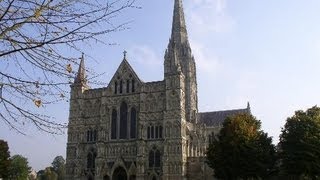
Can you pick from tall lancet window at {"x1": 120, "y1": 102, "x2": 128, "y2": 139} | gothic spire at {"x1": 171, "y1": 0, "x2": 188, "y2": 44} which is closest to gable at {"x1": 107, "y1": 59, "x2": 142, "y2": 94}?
tall lancet window at {"x1": 120, "y1": 102, "x2": 128, "y2": 139}

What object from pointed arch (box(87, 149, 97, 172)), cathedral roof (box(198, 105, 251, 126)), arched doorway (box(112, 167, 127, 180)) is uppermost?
cathedral roof (box(198, 105, 251, 126))

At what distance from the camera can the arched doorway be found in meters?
50.9

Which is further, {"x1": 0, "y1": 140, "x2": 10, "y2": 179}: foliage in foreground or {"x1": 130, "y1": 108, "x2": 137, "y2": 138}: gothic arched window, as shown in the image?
{"x1": 0, "y1": 140, "x2": 10, "y2": 179}: foliage in foreground

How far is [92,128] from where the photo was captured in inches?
2147

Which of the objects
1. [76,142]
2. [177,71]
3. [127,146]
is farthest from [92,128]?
[177,71]

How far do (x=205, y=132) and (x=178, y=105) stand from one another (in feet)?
65.0

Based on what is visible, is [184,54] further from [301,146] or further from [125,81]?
[301,146]

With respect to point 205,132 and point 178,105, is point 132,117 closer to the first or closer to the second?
point 178,105

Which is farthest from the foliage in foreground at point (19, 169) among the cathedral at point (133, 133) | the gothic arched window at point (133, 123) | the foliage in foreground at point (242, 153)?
the foliage in foreground at point (242, 153)

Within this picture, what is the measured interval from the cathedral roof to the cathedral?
16.8m

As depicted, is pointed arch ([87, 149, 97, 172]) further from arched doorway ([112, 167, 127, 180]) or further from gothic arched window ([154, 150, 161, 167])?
gothic arched window ([154, 150, 161, 167])

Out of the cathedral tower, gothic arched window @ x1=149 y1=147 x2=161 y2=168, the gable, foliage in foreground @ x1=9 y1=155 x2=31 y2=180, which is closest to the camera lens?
gothic arched window @ x1=149 y1=147 x2=161 y2=168

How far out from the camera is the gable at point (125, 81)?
5362cm

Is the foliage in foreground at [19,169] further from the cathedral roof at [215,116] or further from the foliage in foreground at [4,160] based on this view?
the cathedral roof at [215,116]
